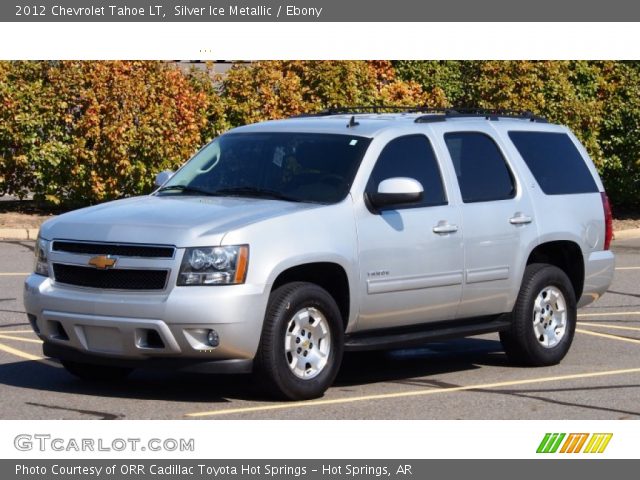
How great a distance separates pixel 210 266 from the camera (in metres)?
8.49

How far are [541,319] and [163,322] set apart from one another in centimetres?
347

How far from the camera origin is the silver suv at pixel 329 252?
8555mm

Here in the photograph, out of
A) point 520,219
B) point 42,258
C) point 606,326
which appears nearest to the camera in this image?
point 42,258

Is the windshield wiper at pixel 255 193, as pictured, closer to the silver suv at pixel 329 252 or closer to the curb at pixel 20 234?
the silver suv at pixel 329 252

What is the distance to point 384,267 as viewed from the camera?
9.38 metres

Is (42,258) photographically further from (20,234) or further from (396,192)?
(20,234)

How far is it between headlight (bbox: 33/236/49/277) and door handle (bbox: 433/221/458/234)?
2.65 metres

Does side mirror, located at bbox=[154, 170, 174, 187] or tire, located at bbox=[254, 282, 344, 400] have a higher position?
side mirror, located at bbox=[154, 170, 174, 187]

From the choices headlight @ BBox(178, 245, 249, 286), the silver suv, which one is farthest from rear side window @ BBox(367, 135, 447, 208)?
headlight @ BBox(178, 245, 249, 286)

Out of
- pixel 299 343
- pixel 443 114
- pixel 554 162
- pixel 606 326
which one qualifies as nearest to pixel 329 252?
pixel 299 343

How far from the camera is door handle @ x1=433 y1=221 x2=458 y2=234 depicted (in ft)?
32.1

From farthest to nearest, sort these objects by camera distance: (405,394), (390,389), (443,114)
Result: (443,114)
(390,389)
(405,394)

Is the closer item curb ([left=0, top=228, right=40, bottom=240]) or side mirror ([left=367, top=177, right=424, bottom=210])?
side mirror ([left=367, top=177, right=424, bottom=210])

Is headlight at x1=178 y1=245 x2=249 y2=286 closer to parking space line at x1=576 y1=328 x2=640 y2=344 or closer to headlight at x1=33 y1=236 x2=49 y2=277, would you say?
headlight at x1=33 y1=236 x2=49 y2=277
